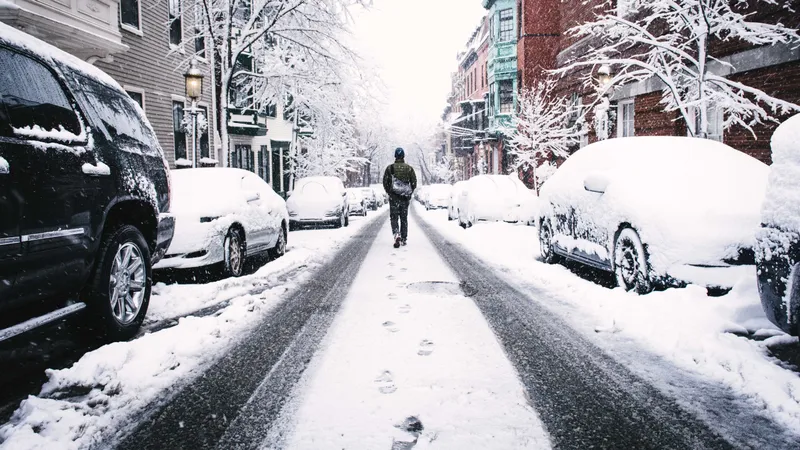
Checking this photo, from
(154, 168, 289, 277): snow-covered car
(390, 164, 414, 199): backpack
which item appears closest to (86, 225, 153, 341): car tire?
(154, 168, 289, 277): snow-covered car

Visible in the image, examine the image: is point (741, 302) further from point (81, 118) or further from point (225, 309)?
point (81, 118)

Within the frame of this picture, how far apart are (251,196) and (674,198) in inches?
222

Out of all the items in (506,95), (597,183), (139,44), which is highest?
(506,95)

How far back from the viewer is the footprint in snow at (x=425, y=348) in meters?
4.02

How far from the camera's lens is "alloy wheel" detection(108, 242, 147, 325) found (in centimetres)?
432

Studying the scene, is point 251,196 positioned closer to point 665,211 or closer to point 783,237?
point 665,211

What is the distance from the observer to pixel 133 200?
14.9 feet

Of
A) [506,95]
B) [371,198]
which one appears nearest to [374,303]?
[371,198]

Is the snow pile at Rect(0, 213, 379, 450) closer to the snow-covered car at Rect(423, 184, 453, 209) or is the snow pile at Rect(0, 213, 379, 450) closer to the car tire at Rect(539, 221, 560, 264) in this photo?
the car tire at Rect(539, 221, 560, 264)

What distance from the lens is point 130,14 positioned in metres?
15.2

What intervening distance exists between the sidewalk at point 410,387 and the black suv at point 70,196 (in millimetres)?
1651

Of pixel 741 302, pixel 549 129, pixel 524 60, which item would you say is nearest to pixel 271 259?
pixel 741 302

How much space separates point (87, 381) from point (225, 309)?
2.05 m

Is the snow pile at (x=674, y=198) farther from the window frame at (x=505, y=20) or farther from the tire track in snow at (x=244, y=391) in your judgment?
the window frame at (x=505, y=20)
